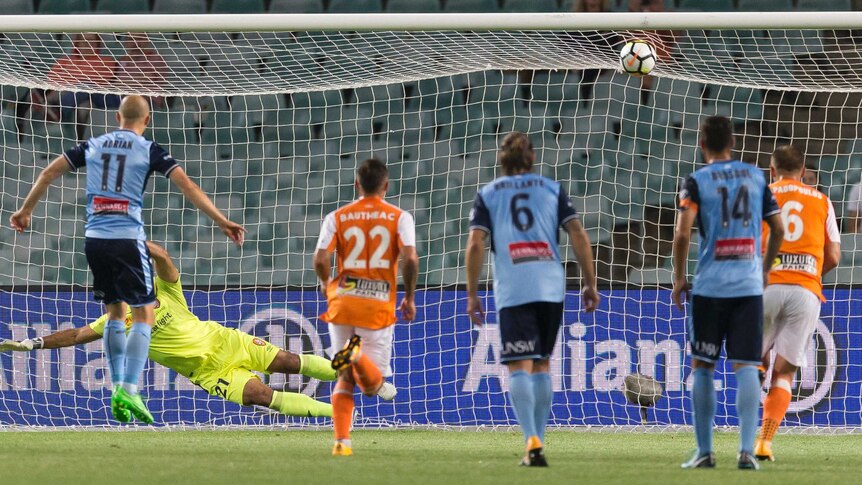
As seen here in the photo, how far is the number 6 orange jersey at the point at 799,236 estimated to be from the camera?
7031 mm

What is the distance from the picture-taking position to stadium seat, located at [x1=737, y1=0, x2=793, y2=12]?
46.8 feet

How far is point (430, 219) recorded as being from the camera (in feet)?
37.8

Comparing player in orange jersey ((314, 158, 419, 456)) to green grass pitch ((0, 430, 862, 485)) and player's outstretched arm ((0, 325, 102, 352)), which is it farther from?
player's outstretched arm ((0, 325, 102, 352))

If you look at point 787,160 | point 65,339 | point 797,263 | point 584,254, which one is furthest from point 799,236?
point 65,339

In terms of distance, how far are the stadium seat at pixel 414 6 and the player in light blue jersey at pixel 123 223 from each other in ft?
25.1

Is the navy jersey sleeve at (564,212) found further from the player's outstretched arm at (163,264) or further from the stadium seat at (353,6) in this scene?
the stadium seat at (353,6)

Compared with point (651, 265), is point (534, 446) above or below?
below

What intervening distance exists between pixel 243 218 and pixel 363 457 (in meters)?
5.43

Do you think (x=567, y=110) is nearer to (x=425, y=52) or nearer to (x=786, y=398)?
(x=425, y=52)

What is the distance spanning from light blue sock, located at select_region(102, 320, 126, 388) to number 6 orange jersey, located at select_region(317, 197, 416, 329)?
1.29 meters

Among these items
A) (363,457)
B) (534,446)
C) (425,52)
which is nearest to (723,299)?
(534,446)

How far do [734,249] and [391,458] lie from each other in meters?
2.05

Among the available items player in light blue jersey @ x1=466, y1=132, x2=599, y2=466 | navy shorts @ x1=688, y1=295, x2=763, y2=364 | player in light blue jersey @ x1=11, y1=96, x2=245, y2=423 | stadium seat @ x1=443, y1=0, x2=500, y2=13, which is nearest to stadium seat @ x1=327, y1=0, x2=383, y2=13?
stadium seat @ x1=443, y1=0, x2=500, y2=13

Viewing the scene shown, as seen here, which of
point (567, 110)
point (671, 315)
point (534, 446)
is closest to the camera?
point (534, 446)
